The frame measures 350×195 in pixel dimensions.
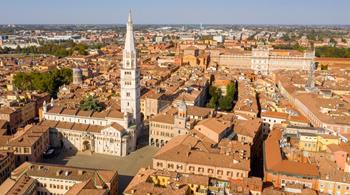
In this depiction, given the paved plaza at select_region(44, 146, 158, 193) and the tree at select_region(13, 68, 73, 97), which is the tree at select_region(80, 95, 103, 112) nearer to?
the paved plaza at select_region(44, 146, 158, 193)

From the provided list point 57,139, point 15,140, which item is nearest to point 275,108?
point 57,139

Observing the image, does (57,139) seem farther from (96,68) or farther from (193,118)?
(96,68)

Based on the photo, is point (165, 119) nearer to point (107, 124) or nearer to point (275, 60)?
point (107, 124)

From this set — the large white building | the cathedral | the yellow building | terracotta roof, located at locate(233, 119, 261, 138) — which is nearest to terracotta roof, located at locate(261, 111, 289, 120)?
terracotta roof, located at locate(233, 119, 261, 138)

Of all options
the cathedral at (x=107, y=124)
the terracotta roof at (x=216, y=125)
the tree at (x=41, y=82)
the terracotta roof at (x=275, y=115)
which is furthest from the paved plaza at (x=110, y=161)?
the tree at (x=41, y=82)

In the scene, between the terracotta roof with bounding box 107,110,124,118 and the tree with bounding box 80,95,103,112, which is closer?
the terracotta roof with bounding box 107,110,124,118

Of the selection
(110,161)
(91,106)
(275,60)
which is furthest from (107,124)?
(275,60)
